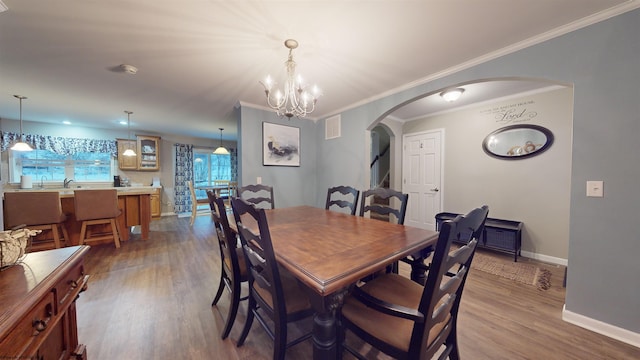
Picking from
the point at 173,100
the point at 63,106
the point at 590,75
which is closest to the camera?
the point at 590,75

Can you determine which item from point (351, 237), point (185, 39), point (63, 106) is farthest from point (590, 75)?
point (63, 106)

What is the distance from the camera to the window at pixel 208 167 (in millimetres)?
6532

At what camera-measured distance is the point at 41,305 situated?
717mm

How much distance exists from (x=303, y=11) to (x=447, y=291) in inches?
72.2

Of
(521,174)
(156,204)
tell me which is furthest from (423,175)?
(156,204)

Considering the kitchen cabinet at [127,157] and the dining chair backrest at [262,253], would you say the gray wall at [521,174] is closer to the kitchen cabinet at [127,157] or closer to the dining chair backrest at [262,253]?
the dining chair backrest at [262,253]

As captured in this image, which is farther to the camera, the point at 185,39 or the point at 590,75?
the point at 185,39

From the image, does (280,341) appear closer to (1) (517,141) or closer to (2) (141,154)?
(1) (517,141)

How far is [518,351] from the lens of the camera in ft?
4.76

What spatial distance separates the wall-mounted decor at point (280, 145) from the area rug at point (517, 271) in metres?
3.03

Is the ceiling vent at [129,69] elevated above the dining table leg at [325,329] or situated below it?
above

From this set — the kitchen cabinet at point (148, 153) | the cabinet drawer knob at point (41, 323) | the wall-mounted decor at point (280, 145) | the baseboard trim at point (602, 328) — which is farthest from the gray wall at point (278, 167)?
the kitchen cabinet at point (148, 153)

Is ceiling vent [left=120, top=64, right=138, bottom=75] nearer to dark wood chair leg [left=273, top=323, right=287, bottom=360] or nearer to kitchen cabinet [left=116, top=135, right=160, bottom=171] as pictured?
dark wood chair leg [left=273, top=323, right=287, bottom=360]

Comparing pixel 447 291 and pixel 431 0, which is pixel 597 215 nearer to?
pixel 447 291
